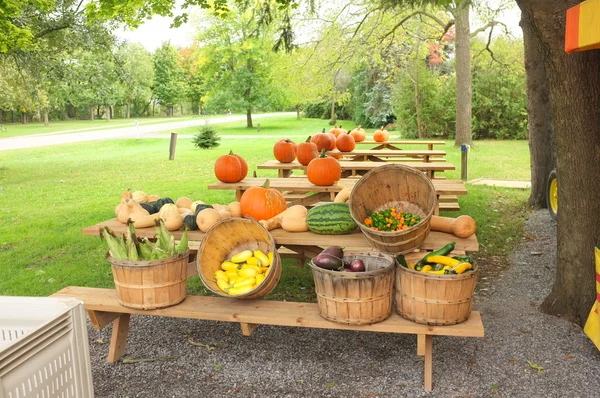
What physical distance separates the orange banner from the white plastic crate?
2791 mm

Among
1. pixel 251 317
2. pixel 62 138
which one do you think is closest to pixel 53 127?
pixel 62 138

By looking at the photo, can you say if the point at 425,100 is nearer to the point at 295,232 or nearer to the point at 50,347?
the point at 295,232

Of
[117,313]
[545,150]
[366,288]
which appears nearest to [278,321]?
[366,288]

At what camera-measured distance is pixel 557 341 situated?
4336 millimetres

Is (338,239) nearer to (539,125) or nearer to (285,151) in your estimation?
(285,151)

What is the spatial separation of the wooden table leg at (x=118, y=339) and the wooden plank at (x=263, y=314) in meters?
0.20

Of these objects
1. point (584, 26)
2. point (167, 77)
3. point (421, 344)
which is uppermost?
point (167, 77)

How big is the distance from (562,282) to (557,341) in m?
0.61

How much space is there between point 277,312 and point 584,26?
8.31ft

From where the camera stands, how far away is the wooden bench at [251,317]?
3.67 metres

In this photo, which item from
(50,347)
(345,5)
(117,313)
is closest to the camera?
(50,347)

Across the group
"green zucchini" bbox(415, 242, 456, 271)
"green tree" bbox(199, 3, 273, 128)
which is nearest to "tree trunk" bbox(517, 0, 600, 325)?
"green zucchini" bbox(415, 242, 456, 271)

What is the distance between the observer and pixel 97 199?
37.8ft

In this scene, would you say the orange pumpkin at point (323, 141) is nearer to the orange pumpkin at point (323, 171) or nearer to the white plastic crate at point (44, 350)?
the orange pumpkin at point (323, 171)
